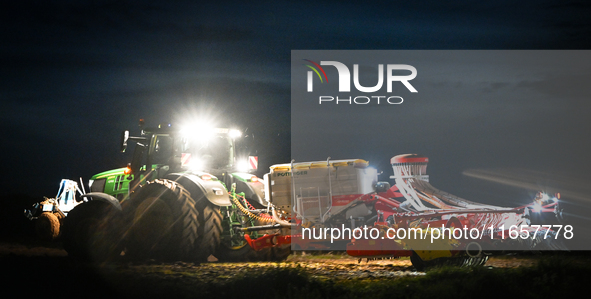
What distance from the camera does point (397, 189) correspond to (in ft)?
37.2

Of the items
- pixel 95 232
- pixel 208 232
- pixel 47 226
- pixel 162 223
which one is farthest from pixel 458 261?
pixel 47 226

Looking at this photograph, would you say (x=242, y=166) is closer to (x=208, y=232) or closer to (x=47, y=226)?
(x=208, y=232)

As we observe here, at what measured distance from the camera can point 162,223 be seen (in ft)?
37.4

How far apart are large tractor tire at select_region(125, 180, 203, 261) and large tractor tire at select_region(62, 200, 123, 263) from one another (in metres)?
0.33

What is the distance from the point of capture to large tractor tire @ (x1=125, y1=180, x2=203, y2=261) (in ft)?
35.9

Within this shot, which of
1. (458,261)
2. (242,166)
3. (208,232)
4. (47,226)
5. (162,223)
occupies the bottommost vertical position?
(458,261)

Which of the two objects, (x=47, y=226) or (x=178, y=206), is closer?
(x=178, y=206)

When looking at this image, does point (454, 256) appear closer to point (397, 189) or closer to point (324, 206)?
point (397, 189)

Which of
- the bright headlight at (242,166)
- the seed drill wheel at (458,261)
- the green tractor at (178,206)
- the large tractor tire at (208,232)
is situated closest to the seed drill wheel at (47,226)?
the green tractor at (178,206)

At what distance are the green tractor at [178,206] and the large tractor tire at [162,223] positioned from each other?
0.8 inches

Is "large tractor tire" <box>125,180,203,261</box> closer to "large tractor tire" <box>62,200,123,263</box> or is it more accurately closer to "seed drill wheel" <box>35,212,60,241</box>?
"large tractor tire" <box>62,200,123,263</box>

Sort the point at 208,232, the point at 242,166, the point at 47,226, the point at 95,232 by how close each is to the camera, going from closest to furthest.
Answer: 1. the point at 208,232
2. the point at 95,232
3. the point at 242,166
4. the point at 47,226

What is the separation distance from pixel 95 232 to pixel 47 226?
177 inches

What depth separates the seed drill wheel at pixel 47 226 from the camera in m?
15.6
